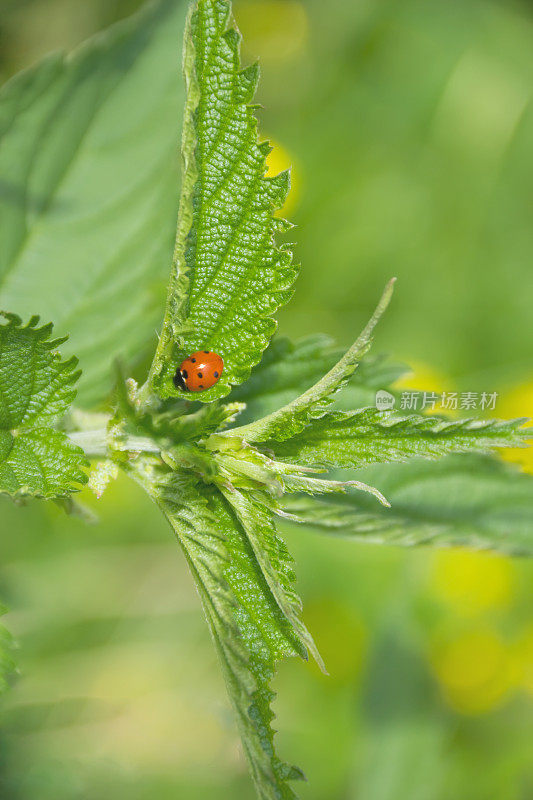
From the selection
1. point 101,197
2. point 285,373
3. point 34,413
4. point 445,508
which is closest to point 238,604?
point 34,413

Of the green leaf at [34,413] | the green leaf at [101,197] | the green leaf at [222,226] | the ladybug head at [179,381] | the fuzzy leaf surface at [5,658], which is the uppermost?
the green leaf at [101,197]

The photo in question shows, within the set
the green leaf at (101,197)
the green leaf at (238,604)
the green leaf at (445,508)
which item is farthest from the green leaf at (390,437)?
the green leaf at (101,197)

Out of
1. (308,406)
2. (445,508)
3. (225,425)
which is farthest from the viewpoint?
(445,508)

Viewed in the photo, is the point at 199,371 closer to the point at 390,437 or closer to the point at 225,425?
the point at 225,425

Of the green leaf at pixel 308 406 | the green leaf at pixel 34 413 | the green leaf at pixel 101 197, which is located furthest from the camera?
the green leaf at pixel 101 197

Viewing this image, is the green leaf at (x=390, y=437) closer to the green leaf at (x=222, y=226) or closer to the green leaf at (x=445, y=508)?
the green leaf at (x=222, y=226)

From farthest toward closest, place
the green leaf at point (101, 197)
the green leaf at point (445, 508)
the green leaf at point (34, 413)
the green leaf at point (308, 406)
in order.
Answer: the green leaf at point (101, 197), the green leaf at point (445, 508), the green leaf at point (34, 413), the green leaf at point (308, 406)

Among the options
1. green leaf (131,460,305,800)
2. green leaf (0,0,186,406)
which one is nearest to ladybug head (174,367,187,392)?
green leaf (131,460,305,800)
